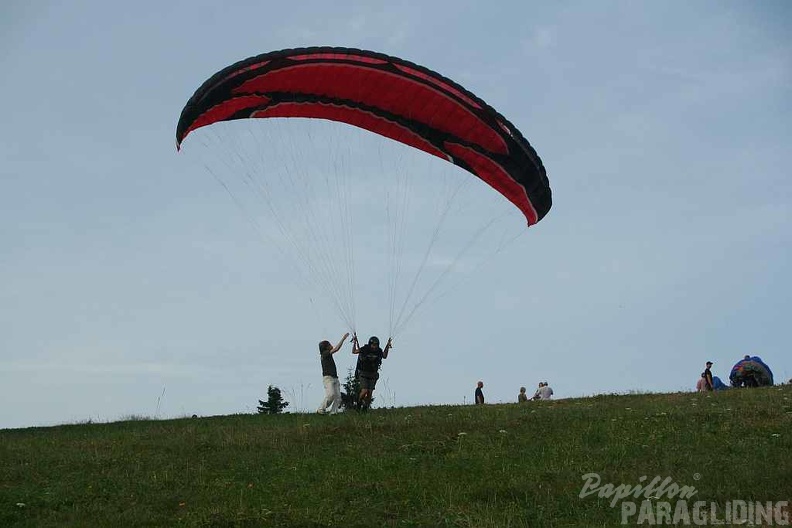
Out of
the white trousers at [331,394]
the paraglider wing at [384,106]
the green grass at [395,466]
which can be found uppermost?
the paraglider wing at [384,106]

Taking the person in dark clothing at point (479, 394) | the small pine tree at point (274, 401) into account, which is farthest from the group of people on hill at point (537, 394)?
the small pine tree at point (274, 401)

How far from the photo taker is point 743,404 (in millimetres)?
19969

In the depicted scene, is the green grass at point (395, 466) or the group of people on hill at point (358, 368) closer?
the green grass at point (395, 466)

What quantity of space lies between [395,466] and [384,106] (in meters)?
8.48

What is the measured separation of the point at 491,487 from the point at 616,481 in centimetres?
183

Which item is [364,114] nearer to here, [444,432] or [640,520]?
[444,432]

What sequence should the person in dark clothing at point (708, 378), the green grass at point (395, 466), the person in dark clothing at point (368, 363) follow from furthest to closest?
the person in dark clothing at point (708, 378), the person in dark clothing at point (368, 363), the green grass at point (395, 466)

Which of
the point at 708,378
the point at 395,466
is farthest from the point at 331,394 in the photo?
the point at 708,378

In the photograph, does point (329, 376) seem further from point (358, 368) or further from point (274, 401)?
point (274, 401)

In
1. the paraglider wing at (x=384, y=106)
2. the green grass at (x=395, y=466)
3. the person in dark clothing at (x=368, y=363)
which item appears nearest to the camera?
the green grass at (x=395, y=466)

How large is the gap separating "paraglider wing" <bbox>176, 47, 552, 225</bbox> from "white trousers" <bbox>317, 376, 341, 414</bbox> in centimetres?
568

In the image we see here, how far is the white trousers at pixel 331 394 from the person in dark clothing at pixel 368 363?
1.72 ft

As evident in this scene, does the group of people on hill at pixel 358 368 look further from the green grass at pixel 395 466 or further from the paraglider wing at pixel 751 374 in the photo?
the paraglider wing at pixel 751 374

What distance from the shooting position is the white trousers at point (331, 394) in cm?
2091
